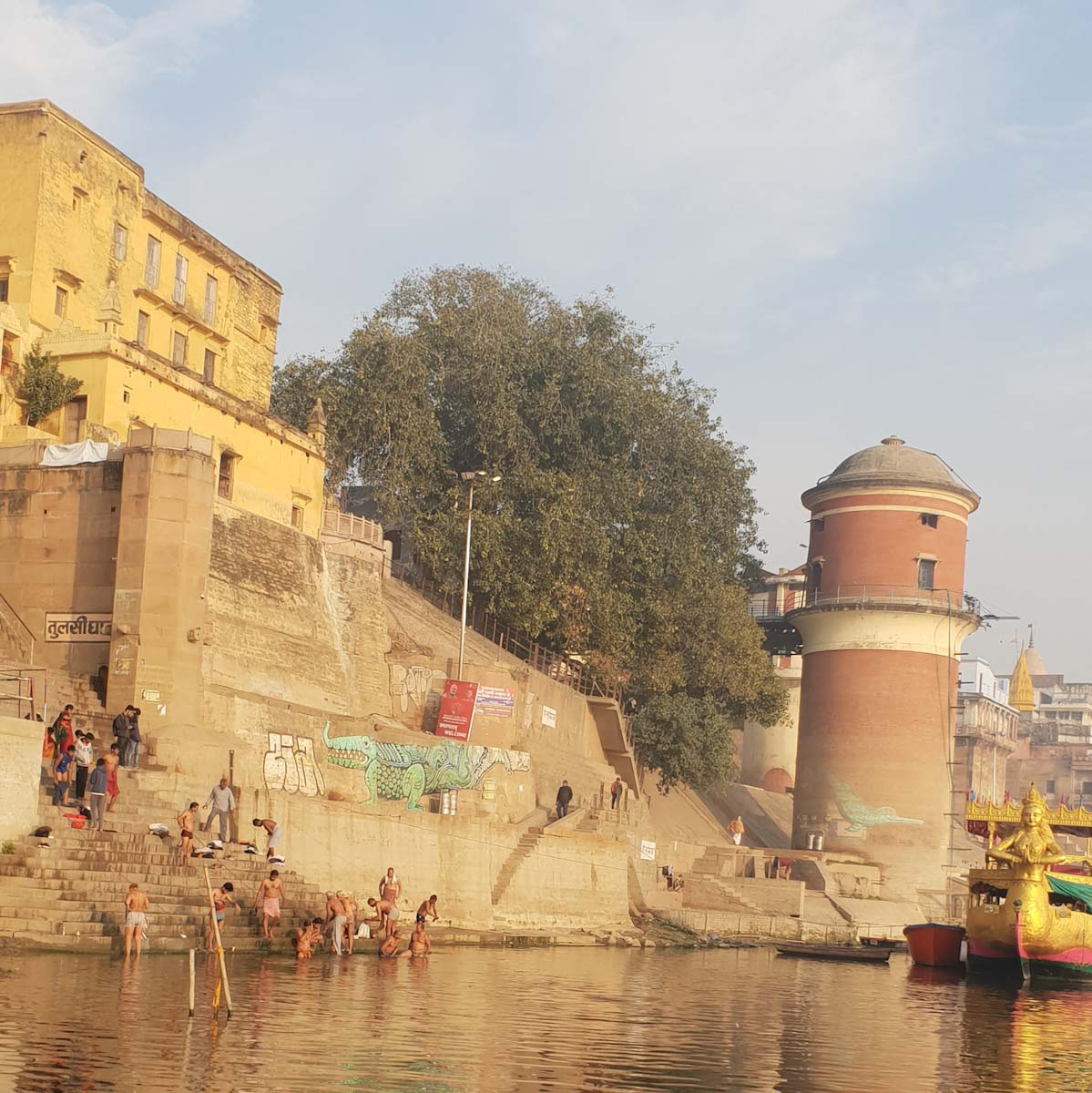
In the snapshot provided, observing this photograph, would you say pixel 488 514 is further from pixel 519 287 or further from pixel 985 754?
pixel 985 754

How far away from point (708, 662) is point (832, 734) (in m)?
5.69

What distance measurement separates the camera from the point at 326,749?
35875 mm

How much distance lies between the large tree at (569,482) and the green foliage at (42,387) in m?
15.9

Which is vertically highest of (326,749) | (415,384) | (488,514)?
(415,384)

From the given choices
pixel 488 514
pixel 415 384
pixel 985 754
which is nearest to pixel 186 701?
pixel 488 514

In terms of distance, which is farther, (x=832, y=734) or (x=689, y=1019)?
(x=832, y=734)

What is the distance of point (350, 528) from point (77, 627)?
570 inches

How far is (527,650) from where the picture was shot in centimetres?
5388

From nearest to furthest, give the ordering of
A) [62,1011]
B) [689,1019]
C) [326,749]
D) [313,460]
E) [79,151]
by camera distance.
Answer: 1. [62,1011]
2. [689,1019]
3. [326,749]
4. [79,151]
5. [313,460]

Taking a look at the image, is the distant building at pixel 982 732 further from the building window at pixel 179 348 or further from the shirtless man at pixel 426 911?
the shirtless man at pixel 426 911

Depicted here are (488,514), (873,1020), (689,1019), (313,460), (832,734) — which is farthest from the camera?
(832,734)

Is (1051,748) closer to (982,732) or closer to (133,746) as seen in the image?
(982,732)

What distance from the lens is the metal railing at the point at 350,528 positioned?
4700cm

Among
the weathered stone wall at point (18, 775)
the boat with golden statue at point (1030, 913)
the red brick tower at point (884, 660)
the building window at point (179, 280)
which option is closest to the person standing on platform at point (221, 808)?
the weathered stone wall at point (18, 775)
